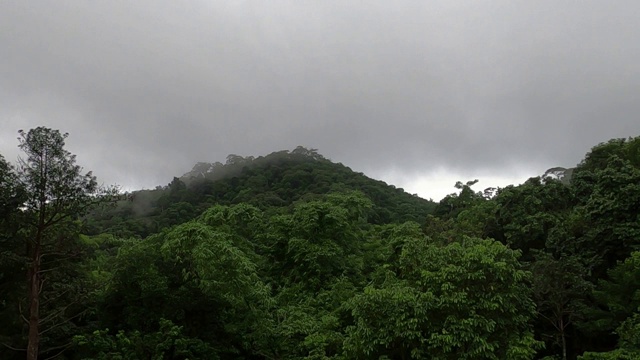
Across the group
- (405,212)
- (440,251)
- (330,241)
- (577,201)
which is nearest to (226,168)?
(405,212)

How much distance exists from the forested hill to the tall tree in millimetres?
32313

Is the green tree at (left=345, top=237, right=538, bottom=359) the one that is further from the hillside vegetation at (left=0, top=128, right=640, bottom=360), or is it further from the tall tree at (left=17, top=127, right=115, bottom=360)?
the tall tree at (left=17, top=127, right=115, bottom=360)

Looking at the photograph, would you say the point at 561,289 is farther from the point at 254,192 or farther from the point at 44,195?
the point at 254,192

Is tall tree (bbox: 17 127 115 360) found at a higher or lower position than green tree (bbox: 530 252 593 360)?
higher

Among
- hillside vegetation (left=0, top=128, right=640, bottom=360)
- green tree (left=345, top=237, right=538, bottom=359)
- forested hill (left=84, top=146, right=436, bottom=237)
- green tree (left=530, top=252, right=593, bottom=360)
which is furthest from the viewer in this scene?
forested hill (left=84, top=146, right=436, bottom=237)

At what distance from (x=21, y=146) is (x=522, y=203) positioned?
851 inches

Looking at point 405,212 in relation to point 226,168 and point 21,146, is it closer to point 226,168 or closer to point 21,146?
point 226,168

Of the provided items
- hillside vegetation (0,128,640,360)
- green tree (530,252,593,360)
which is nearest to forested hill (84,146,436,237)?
hillside vegetation (0,128,640,360)

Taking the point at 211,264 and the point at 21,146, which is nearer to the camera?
the point at 21,146

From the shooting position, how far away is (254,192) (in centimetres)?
5522

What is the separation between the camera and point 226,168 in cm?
7150

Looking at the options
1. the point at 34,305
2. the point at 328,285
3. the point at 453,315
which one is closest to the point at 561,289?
the point at 453,315

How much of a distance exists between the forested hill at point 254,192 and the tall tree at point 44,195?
32.3 metres

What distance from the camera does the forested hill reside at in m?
49.2
